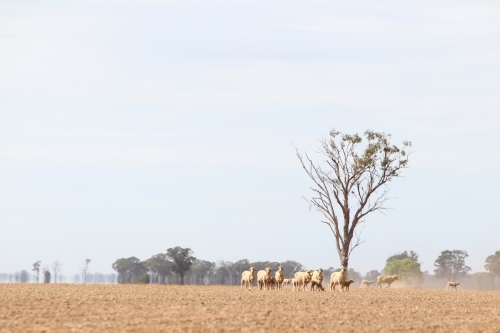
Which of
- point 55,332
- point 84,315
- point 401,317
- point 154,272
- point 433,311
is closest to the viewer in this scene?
point 55,332

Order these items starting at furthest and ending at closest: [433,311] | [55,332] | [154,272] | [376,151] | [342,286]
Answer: [154,272]
[376,151]
[342,286]
[433,311]
[55,332]

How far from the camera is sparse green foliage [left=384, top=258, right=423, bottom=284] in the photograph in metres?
126

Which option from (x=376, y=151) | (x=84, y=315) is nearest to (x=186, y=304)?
(x=84, y=315)

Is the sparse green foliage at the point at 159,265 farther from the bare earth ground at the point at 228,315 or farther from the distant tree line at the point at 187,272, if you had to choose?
the bare earth ground at the point at 228,315

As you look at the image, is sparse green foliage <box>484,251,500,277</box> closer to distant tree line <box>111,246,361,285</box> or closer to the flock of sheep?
distant tree line <box>111,246,361,285</box>

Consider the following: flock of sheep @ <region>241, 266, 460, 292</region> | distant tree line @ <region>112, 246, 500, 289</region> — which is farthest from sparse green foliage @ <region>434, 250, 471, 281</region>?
flock of sheep @ <region>241, 266, 460, 292</region>

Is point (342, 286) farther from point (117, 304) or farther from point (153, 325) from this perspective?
point (153, 325)

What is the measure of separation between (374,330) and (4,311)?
12882 millimetres

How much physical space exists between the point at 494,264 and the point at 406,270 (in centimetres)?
5178

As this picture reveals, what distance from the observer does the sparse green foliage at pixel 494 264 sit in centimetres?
17275

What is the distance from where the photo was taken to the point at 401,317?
3325 centimetres

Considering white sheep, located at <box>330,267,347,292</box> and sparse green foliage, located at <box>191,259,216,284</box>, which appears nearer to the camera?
white sheep, located at <box>330,267,347,292</box>

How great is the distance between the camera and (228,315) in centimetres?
3078

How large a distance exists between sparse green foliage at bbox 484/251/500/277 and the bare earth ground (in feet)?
449
